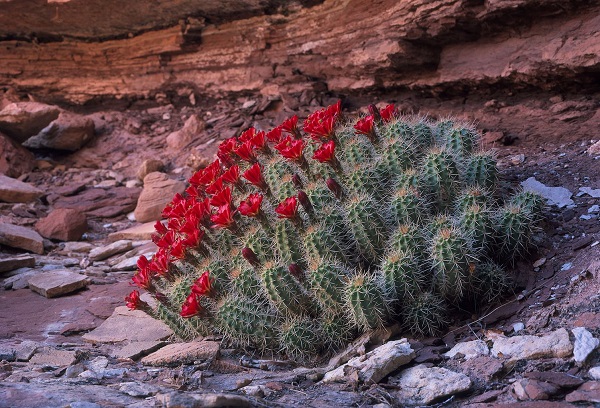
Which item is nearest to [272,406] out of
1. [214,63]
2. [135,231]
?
[135,231]

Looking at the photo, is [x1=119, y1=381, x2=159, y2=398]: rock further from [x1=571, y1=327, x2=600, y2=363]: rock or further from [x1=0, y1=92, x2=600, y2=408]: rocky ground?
[x1=571, y1=327, x2=600, y2=363]: rock

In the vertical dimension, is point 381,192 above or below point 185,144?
above

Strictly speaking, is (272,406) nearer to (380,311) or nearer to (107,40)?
(380,311)

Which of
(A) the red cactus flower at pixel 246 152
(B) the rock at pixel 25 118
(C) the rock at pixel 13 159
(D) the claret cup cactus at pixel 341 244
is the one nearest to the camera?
(D) the claret cup cactus at pixel 341 244

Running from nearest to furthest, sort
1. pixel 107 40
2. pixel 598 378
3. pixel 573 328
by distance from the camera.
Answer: pixel 598 378, pixel 573 328, pixel 107 40

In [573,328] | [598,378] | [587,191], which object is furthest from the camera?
[587,191]

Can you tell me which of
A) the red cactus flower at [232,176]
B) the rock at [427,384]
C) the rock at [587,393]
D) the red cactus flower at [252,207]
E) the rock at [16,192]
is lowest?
the rock at [16,192]

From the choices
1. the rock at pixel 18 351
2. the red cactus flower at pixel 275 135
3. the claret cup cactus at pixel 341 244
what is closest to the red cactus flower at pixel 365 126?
the claret cup cactus at pixel 341 244

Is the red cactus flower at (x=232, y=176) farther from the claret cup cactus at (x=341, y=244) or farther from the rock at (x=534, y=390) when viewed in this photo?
the rock at (x=534, y=390)
